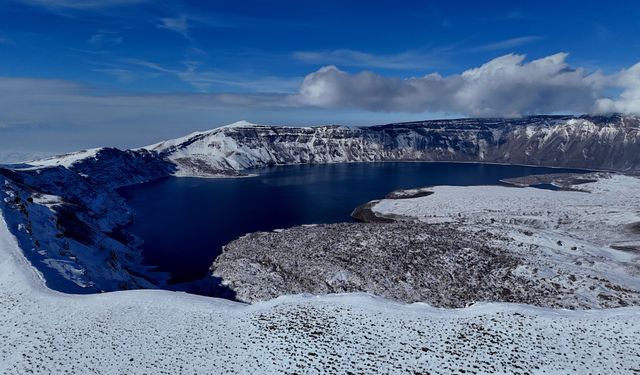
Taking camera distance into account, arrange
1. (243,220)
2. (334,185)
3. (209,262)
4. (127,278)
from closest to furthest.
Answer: (127,278) → (209,262) → (243,220) → (334,185)

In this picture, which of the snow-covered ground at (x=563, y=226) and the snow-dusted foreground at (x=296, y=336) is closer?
the snow-dusted foreground at (x=296, y=336)

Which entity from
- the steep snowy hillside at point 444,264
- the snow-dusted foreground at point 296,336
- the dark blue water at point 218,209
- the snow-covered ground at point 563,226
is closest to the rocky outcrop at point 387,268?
the steep snowy hillside at point 444,264

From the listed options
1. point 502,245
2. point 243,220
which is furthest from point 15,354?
point 243,220

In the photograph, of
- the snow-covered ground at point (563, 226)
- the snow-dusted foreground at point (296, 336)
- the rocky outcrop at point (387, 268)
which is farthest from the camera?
the snow-covered ground at point (563, 226)

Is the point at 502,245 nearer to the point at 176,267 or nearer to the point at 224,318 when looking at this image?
the point at 224,318

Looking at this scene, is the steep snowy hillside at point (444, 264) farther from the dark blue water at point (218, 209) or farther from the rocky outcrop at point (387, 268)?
the dark blue water at point (218, 209)

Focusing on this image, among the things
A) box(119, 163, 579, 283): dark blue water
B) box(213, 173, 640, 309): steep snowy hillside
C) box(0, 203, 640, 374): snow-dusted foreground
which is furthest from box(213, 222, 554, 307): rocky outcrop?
box(0, 203, 640, 374): snow-dusted foreground

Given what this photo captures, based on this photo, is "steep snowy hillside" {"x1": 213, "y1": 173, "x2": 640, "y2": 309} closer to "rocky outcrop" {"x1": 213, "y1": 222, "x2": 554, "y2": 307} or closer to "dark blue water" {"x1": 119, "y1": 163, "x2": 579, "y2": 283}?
"rocky outcrop" {"x1": 213, "y1": 222, "x2": 554, "y2": 307}

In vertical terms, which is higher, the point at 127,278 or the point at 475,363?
the point at 475,363
